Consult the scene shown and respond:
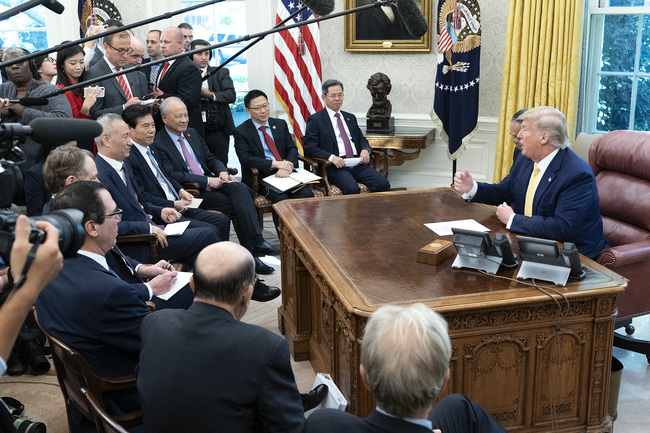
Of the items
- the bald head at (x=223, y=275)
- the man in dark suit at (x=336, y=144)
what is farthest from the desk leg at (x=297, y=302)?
the man in dark suit at (x=336, y=144)

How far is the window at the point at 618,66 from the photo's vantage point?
571cm

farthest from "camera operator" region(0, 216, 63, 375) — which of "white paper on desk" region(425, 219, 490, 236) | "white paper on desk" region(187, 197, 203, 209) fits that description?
"white paper on desk" region(187, 197, 203, 209)

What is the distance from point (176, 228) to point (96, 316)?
186cm

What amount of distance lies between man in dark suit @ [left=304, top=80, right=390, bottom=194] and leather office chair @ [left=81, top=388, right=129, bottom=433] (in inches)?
151

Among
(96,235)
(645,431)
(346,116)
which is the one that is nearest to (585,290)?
(645,431)

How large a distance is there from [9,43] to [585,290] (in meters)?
7.05

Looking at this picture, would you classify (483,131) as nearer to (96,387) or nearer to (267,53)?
(267,53)

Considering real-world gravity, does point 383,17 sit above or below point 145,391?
above

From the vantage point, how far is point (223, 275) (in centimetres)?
197

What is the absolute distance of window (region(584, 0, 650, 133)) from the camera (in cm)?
571

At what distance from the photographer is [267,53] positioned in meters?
7.09

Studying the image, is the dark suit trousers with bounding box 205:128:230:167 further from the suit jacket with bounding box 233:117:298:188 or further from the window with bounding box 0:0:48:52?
the window with bounding box 0:0:48:52

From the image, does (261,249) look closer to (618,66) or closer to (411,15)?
Answer: (411,15)

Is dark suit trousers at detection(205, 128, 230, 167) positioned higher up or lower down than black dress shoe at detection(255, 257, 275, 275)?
higher up
